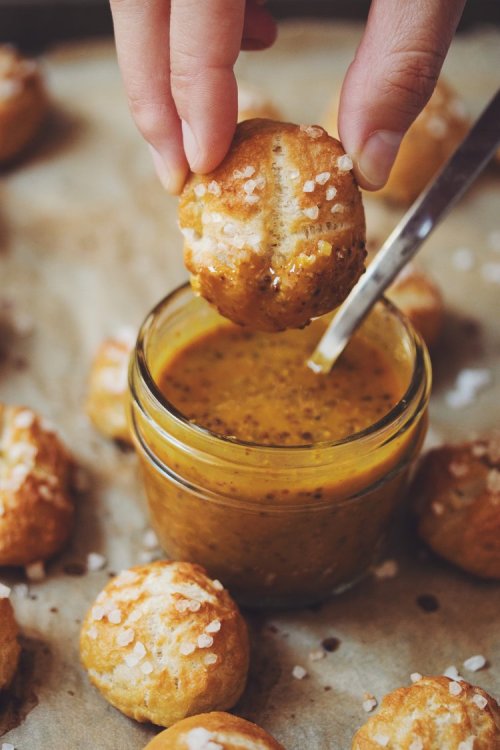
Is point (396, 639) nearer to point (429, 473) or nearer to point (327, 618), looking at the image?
point (327, 618)

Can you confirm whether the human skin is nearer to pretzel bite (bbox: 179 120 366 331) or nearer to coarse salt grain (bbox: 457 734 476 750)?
pretzel bite (bbox: 179 120 366 331)

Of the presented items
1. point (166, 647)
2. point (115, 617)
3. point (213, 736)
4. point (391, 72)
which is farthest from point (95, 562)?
point (391, 72)

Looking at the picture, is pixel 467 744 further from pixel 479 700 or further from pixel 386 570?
pixel 386 570

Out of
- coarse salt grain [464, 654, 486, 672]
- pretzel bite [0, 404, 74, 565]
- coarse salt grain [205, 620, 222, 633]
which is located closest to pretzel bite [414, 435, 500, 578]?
coarse salt grain [464, 654, 486, 672]

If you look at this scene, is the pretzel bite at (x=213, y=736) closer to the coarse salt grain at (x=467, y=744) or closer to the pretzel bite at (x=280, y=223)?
the coarse salt grain at (x=467, y=744)

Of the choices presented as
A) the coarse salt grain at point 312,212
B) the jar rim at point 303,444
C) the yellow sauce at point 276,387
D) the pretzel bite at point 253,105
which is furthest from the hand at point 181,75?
the pretzel bite at point 253,105

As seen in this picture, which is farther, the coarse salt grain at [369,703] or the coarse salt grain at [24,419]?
the coarse salt grain at [24,419]
